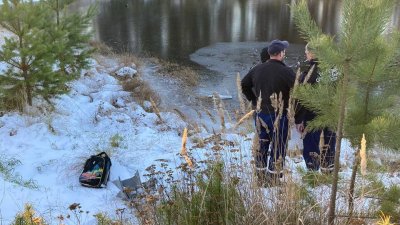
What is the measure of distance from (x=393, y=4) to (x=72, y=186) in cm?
352

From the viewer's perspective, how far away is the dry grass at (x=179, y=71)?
13.9 meters

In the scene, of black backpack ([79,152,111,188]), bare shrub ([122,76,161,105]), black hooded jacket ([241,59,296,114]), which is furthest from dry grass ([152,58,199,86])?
black hooded jacket ([241,59,296,114])

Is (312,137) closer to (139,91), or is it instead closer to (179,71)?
(139,91)

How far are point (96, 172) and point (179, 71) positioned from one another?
33.7ft

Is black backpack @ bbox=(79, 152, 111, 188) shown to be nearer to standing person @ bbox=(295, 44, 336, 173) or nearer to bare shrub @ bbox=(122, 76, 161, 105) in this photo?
standing person @ bbox=(295, 44, 336, 173)

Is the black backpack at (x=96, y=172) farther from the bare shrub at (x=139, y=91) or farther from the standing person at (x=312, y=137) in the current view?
the bare shrub at (x=139, y=91)

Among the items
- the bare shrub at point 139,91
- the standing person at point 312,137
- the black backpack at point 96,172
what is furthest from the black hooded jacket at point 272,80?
the bare shrub at point 139,91

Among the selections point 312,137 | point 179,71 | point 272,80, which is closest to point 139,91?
point 179,71

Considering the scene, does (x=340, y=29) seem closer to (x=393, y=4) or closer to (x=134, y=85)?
(x=393, y=4)

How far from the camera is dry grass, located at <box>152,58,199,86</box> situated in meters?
13.9

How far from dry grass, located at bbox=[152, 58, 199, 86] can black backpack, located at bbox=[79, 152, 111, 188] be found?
866cm

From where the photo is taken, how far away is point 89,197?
4559 millimetres

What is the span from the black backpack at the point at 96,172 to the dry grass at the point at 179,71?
8.66 metres

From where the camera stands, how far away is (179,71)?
1488cm
